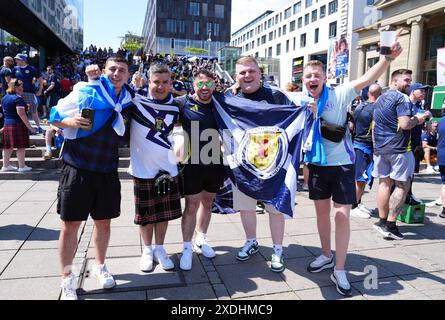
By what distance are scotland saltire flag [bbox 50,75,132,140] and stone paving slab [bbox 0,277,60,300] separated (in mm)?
1369

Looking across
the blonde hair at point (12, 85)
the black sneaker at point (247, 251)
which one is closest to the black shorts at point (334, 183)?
the black sneaker at point (247, 251)

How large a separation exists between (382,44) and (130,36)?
92644 millimetres

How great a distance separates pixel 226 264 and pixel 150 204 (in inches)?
41.9

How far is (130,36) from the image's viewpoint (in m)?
88.0

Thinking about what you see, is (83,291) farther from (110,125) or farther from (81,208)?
(110,125)

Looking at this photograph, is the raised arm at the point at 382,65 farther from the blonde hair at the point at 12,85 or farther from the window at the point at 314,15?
the window at the point at 314,15

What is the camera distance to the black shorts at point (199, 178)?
148 inches

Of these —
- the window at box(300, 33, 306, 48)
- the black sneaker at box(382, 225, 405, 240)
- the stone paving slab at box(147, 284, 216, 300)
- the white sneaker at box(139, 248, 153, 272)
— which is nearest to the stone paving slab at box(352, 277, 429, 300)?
the black sneaker at box(382, 225, 405, 240)

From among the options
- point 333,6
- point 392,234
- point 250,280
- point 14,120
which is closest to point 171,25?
point 333,6

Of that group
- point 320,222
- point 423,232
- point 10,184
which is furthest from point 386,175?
point 10,184

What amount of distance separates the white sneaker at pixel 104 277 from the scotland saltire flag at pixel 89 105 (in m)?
1.23

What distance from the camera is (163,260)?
372cm

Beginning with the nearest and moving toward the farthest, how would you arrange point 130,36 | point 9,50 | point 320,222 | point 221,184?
point 320,222, point 221,184, point 9,50, point 130,36

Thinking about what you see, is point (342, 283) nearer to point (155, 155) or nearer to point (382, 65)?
point (382, 65)
